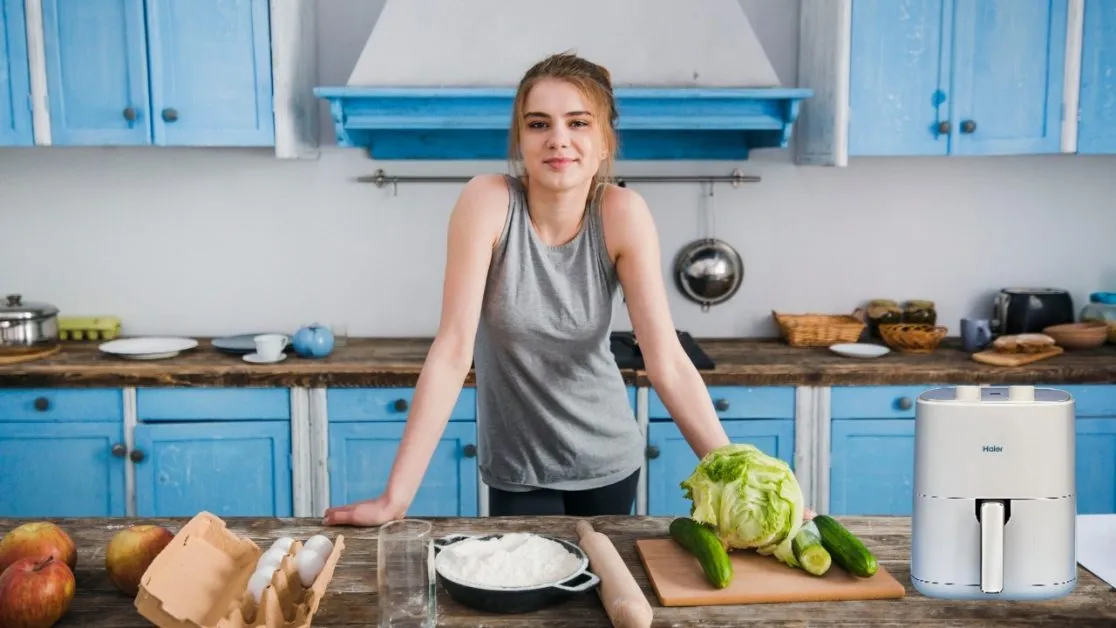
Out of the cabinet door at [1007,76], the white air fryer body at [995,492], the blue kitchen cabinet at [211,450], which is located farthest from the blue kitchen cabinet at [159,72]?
the white air fryer body at [995,492]

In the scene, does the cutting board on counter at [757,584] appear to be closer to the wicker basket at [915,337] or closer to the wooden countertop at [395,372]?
the wooden countertop at [395,372]

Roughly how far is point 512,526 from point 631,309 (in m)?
0.54

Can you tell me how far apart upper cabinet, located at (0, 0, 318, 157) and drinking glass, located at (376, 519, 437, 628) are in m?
2.27

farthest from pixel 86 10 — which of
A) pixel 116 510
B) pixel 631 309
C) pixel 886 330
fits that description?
pixel 886 330

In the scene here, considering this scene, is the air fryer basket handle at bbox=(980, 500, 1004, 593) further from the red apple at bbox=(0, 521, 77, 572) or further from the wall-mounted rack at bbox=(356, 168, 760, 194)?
the wall-mounted rack at bbox=(356, 168, 760, 194)

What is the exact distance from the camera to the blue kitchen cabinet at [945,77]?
3.34 metres

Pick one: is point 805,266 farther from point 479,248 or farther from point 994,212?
point 479,248

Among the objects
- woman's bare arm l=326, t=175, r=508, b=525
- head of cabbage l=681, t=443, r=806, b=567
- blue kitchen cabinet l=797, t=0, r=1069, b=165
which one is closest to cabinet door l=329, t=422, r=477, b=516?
woman's bare arm l=326, t=175, r=508, b=525

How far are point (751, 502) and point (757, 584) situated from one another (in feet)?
0.38

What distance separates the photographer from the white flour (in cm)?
142

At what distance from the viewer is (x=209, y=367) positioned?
3.18 m

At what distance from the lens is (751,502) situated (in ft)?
4.89

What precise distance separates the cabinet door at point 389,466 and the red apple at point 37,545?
1.73m

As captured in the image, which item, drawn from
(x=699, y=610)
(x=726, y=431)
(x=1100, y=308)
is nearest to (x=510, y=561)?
(x=699, y=610)
